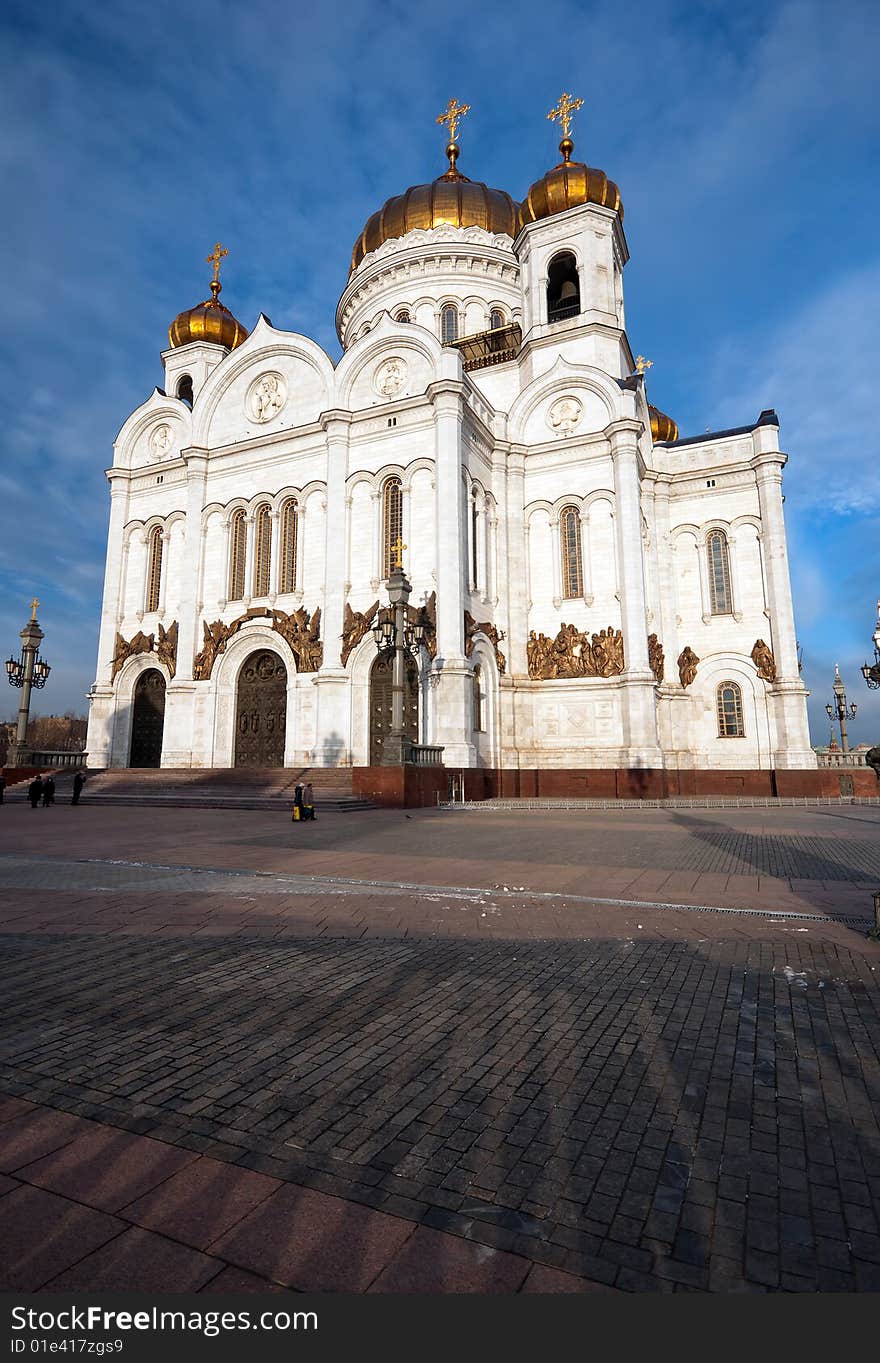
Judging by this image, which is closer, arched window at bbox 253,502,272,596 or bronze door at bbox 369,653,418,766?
bronze door at bbox 369,653,418,766

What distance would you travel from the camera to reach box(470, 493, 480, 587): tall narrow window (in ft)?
84.0

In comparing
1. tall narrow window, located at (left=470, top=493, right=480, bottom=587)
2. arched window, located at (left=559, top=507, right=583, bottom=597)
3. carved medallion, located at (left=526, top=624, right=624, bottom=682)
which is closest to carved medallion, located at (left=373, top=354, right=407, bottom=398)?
tall narrow window, located at (left=470, top=493, right=480, bottom=587)

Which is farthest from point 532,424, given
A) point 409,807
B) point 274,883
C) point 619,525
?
point 274,883

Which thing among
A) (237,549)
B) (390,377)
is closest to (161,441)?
(237,549)

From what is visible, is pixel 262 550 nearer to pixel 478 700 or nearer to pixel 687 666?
pixel 478 700

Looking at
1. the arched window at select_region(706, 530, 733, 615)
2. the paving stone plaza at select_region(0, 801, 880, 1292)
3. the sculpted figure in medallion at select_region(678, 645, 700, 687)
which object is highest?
the arched window at select_region(706, 530, 733, 615)

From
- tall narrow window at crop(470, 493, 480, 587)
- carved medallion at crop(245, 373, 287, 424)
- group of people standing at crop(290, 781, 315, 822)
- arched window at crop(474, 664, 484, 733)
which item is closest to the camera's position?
group of people standing at crop(290, 781, 315, 822)

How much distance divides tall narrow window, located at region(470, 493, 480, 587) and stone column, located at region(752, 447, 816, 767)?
1245cm

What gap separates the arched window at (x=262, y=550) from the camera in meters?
28.3

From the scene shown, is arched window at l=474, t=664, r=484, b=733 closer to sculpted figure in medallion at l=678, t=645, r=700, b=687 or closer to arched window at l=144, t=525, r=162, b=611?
sculpted figure in medallion at l=678, t=645, r=700, b=687

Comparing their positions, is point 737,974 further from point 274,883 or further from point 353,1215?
point 274,883

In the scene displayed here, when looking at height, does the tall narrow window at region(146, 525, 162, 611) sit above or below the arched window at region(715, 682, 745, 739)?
above

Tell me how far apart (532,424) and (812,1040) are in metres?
28.7

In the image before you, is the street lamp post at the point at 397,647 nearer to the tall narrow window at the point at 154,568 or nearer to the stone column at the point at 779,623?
the tall narrow window at the point at 154,568
